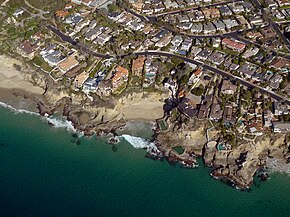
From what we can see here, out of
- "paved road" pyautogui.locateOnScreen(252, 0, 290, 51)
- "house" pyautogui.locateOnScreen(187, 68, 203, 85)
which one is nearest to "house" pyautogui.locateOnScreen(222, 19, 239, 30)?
"paved road" pyautogui.locateOnScreen(252, 0, 290, 51)

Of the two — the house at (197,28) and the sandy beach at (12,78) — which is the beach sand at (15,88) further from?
the house at (197,28)

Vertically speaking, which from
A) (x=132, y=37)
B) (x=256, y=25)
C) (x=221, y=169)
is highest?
(x=256, y=25)

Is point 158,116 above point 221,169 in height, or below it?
above

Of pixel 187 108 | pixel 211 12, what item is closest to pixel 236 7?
pixel 211 12

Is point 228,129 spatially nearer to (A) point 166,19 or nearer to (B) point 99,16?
(A) point 166,19

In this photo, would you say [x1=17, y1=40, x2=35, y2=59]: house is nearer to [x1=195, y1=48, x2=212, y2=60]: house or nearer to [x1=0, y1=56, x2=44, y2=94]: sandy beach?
[x1=0, y1=56, x2=44, y2=94]: sandy beach

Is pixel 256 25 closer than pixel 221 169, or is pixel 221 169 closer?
pixel 221 169

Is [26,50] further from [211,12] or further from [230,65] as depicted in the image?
[230,65]

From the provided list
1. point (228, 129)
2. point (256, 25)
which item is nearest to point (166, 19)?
point (256, 25)
